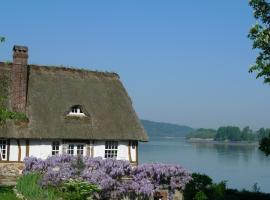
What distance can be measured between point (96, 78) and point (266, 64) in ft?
60.3

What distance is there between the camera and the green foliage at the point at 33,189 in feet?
48.2

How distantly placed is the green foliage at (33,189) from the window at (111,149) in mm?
11293

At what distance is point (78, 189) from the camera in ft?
52.2

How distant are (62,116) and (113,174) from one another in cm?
1107

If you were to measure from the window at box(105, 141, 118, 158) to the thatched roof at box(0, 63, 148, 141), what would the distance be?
663 mm

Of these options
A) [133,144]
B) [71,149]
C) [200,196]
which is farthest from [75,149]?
[200,196]

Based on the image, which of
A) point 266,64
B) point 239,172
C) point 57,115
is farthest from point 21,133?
point 239,172

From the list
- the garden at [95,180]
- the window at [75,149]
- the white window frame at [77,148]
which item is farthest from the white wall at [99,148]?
the garden at [95,180]

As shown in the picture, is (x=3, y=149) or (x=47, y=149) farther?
(x=47, y=149)

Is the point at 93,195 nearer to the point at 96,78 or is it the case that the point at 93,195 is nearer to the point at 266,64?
the point at 266,64

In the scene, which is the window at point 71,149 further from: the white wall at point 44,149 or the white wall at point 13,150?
the white wall at point 13,150

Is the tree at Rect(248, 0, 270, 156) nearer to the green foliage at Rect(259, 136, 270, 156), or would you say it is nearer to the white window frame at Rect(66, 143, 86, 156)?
the green foliage at Rect(259, 136, 270, 156)

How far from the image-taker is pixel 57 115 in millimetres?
28141

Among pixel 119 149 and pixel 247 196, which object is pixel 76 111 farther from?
pixel 247 196
